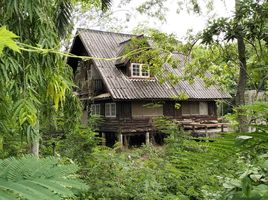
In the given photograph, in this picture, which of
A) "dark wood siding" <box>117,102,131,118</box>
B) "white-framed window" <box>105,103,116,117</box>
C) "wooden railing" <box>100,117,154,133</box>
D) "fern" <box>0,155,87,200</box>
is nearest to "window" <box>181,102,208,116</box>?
"wooden railing" <box>100,117,154,133</box>

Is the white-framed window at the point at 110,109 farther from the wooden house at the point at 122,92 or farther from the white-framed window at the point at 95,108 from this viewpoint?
the white-framed window at the point at 95,108

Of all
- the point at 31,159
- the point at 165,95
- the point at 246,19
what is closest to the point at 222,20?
the point at 246,19

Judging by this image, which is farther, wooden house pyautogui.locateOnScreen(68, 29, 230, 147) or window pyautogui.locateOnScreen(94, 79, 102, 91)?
window pyautogui.locateOnScreen(94, 79, 102, 91)

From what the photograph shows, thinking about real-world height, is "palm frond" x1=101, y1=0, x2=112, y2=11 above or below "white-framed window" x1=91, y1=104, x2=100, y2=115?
above

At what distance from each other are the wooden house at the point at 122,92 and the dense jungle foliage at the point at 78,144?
7.15 m

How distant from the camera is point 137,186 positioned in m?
5.43

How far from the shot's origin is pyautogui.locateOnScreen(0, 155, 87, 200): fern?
0.63m

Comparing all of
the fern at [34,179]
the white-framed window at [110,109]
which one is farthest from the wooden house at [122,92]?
the fern at [34,179]

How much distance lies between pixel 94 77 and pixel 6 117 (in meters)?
14.4

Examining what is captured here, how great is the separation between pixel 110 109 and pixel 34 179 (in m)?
16.9

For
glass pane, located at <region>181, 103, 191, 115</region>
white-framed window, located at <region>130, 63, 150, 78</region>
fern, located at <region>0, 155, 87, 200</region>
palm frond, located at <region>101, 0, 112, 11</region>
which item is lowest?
glass pane, located at <region>181, 103, 191, 115</region>

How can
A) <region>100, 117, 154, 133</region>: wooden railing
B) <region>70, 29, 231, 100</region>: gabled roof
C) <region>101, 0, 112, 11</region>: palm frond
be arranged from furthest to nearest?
<region>100, 117, 154, 133</region>: wooden railing, <region>70, 29, 231, 100</region>: gabled roof, <region>101, 0, 112, 11</region>: palm frond

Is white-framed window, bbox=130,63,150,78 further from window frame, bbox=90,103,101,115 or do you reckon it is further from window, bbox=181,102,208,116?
window, bbox=181,102,208,116

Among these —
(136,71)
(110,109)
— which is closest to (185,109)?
(136,71)
